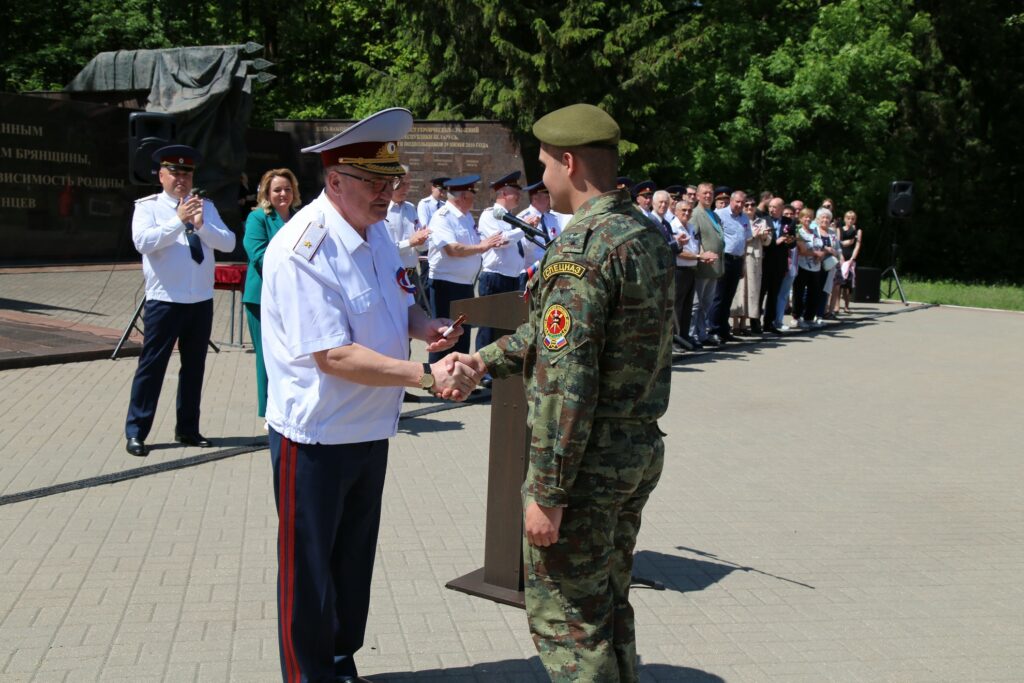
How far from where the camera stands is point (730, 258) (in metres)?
14.9

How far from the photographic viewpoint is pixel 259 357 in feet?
24.8

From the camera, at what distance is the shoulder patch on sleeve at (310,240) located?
3318mm

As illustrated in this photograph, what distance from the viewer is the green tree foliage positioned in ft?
84.2

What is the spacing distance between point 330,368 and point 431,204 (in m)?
9.50

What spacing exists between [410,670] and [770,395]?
7.65 meters

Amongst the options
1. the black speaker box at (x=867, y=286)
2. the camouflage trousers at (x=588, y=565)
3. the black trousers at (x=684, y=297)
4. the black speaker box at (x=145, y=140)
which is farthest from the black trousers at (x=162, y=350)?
the black speaker box at (x=867, y=286)

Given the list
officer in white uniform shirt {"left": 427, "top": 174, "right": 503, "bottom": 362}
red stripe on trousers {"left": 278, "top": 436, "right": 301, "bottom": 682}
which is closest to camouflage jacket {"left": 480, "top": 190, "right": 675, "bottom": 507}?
red stripe on trousers {"left": 278, "top": 436, "right": 301, "bottom": 682}

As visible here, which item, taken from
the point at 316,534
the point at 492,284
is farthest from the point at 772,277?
the point at 316,534

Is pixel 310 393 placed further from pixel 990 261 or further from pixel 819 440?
pixel 990 261

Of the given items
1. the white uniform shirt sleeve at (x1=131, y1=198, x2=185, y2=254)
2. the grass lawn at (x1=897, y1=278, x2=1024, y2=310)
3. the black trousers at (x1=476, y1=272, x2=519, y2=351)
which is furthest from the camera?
the grass lawn at (x1=897, y1=278, x2=1024, y2=310)

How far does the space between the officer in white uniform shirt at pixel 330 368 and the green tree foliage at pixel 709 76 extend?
69.8ft

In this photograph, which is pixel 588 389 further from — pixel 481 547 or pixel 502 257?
pixel 502 257

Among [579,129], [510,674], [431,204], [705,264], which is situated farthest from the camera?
[705,264]

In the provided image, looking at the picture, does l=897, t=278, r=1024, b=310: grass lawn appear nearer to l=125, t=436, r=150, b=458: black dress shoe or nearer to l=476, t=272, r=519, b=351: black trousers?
l=476, t=272, r=519, b=351: black trousers
